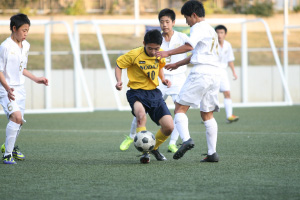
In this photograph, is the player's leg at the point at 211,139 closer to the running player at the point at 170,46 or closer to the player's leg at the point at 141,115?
the player's leg at the point at 141,115

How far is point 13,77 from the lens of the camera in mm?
7332

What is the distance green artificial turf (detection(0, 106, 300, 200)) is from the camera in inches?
204

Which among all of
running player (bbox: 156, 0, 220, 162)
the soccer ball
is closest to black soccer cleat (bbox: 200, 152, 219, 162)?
running player (bbox: 156, 0, 220, 162)

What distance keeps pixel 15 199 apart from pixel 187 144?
7.88 ft

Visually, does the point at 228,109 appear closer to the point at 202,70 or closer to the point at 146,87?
the point at 146,87

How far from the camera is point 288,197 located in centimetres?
489

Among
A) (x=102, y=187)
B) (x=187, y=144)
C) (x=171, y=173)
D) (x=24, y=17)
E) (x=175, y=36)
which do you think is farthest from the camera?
(x=175, y=36)

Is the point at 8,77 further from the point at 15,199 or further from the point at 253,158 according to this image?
the point at 253,158

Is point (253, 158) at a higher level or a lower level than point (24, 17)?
lower

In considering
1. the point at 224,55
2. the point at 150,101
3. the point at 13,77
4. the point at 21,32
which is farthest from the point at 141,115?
the point at 224,55

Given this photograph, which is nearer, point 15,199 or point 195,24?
point 15,199

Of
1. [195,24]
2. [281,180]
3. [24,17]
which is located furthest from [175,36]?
[281,180]

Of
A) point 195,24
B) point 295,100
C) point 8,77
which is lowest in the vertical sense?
point 295,100

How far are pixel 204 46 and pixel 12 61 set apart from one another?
2.34 metres
